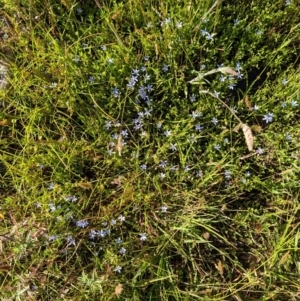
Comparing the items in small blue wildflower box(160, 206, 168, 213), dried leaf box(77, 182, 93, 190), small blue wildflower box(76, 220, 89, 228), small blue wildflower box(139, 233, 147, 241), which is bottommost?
small blue wildflower box(139, 233, 147, 241)

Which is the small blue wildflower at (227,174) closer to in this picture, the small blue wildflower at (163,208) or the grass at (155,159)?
the grass at (155,159)

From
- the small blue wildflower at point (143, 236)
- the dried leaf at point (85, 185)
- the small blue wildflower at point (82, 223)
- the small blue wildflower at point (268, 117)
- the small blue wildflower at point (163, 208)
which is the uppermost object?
the dried leaf at point (85, 185)

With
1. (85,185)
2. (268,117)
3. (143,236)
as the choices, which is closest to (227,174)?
(268,117)

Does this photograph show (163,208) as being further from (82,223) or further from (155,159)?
(82,223)

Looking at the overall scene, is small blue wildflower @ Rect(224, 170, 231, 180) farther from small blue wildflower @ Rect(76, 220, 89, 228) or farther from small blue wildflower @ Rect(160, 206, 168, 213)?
small blue wildflower @ Rect(76, 220, 89, 228)

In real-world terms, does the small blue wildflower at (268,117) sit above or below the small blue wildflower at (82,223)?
above

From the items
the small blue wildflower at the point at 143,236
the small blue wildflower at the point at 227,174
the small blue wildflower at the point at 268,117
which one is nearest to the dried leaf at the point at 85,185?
the small blue wildflower at the point at 143,236

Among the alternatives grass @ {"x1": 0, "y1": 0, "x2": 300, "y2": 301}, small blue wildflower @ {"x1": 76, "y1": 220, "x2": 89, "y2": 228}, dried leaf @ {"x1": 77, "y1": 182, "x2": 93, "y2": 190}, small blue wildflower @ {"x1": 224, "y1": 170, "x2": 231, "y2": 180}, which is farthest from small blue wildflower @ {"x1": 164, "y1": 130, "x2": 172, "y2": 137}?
small blue wildflower @ {"x1": 76, "y1": 220, "x2": 89, "y2": 228}

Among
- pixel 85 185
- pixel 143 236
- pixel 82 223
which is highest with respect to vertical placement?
pixel 85 185
